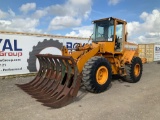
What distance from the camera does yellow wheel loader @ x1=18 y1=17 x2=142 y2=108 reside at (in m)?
5.84

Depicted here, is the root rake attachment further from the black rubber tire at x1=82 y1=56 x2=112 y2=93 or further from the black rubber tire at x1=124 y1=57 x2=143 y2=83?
the black rubber tire at x1=124 y1=57 x2=143 y2=83

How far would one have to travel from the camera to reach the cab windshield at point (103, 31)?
26.6 ft

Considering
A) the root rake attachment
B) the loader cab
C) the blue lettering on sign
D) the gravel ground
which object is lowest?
the gravel ground

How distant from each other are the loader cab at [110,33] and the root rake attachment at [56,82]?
2.24 metres

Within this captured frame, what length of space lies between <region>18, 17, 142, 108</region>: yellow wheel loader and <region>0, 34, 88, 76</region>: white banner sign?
7.69 feet

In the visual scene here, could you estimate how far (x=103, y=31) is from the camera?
8.32 m

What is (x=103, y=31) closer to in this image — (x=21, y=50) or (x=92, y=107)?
(x=92, y=107)

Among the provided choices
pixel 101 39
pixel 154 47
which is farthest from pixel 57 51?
pixel 154 47

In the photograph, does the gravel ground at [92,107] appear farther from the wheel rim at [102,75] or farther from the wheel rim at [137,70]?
the wheel rim at [137,70]

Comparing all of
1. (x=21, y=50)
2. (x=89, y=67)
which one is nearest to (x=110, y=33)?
(x=89, y=67)

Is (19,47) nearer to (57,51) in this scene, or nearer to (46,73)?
(57,51)

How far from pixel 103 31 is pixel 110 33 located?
13.9 inches

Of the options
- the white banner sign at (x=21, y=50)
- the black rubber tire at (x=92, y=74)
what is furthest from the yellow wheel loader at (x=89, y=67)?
the white banner sign at (x=21, y=50)

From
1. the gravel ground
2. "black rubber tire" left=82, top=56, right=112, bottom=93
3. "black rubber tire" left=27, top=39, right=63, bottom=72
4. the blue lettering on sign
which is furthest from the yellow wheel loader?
"black rubber tire" left=27, top=39, right=63, bottom=72
